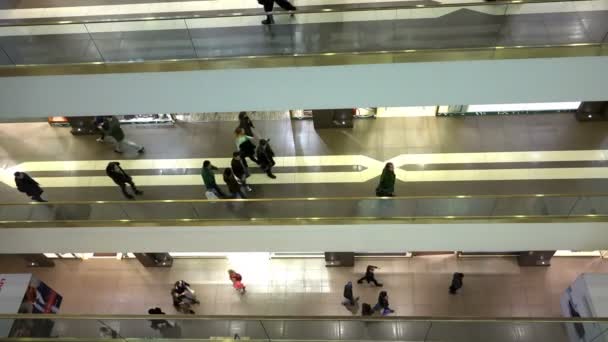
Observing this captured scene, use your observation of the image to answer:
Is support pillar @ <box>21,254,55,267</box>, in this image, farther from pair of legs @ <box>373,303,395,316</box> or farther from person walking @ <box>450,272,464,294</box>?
person walking @ <box>450,272,464,294</box>

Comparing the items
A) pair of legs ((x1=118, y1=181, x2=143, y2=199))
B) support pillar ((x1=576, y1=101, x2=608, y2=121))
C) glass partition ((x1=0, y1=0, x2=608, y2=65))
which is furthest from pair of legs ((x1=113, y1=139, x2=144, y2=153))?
support pillar ((x1=576, y1=101, x2=608, y2=121))

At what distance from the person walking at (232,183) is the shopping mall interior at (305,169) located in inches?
1.2

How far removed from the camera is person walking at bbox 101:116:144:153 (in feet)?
35.2

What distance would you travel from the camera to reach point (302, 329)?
8.63 metres

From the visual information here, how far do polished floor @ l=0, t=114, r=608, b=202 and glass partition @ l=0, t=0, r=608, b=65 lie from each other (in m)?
3.73

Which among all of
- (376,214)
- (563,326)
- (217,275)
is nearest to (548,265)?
(563,326)

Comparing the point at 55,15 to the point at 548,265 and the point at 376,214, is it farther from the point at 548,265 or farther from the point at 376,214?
the point at 548,265

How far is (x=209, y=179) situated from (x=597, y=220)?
731 centimetres

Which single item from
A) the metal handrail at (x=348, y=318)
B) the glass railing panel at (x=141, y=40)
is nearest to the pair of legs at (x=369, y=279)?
the metal handrail at (x=348, y=318)

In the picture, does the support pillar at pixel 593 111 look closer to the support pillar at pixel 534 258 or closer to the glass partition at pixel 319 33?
the support pillar at pixel 534 258

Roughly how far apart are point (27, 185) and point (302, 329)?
6140mm

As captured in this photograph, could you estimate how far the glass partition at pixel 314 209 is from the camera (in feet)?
29.8

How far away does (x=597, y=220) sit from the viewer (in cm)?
913

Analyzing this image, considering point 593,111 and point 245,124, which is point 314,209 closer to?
point 245,124
